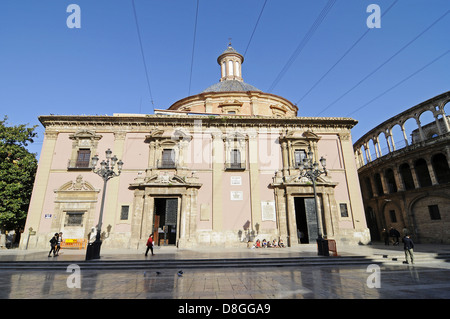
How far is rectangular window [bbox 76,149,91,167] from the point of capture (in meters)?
16.6

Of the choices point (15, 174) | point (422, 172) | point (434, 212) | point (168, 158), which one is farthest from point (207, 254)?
point (422, 172)

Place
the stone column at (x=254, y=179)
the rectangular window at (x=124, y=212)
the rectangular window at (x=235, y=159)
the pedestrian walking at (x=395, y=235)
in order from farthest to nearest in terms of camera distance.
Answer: the rectangular window at (x=235, y=159) < the pedestrian walking at (x=395, y=235) < the stone column at (x=254, y=179) < the rectangular window at (x=124, y=212)

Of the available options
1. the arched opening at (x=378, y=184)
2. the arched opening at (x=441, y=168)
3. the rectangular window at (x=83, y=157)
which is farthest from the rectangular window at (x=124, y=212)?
the arched opening at (x=378, y=184)

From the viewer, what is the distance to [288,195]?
16250 mm

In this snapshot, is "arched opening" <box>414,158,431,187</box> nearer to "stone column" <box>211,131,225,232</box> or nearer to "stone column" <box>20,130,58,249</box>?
"stone column" <box>211,131,225,232</box>

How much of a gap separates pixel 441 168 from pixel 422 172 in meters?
1.25

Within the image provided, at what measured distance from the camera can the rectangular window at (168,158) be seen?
1688 centimetres

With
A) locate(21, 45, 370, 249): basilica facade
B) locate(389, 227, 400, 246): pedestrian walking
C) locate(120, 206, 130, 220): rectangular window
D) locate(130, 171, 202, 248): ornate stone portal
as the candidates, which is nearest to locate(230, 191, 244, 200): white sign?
locate(21, 45, 370, 249): basilica facade

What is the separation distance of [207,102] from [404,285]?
18589 millimetres

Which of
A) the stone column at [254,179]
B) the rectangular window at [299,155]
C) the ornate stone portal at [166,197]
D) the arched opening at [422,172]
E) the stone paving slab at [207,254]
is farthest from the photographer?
the arched opening at [422,172]

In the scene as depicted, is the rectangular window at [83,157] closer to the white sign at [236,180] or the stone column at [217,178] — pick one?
the stone column at [217,178]

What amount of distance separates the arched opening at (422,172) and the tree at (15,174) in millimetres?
31660

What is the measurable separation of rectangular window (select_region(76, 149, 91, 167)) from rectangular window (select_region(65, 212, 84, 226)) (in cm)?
349

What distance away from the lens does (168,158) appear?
17109 millimetres
